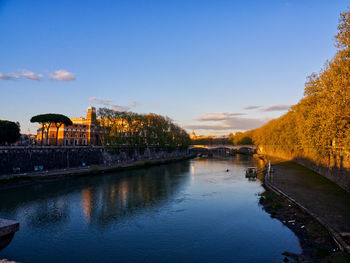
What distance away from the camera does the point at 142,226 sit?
23.2 m

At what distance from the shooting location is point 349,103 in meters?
22.0

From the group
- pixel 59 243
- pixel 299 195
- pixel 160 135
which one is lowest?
pixel 59 243

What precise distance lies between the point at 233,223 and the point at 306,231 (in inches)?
261

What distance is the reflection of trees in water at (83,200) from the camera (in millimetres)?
25906

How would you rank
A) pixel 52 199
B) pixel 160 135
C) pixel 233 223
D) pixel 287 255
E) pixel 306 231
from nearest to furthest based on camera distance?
pixel 287 255
pixel 306 231
pixel 233 223
pixel 52 199
pixel 160 135

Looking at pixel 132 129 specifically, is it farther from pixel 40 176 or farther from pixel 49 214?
pixel 49 214

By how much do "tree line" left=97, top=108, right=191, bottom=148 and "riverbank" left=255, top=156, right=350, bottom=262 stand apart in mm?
55000

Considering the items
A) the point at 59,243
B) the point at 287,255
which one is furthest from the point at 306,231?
the point at 59,243

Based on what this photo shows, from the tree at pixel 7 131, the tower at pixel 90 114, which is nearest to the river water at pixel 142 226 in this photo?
the tree at pixel 7 131

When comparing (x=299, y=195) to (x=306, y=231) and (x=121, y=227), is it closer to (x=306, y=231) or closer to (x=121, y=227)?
(x=306, y=231)

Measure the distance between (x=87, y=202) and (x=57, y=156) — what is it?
102 ft

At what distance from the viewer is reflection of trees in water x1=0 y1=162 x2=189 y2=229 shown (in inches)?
1020

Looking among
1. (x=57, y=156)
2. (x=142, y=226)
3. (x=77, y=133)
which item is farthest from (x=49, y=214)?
(x=77, y=133)

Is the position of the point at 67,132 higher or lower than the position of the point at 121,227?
higher
